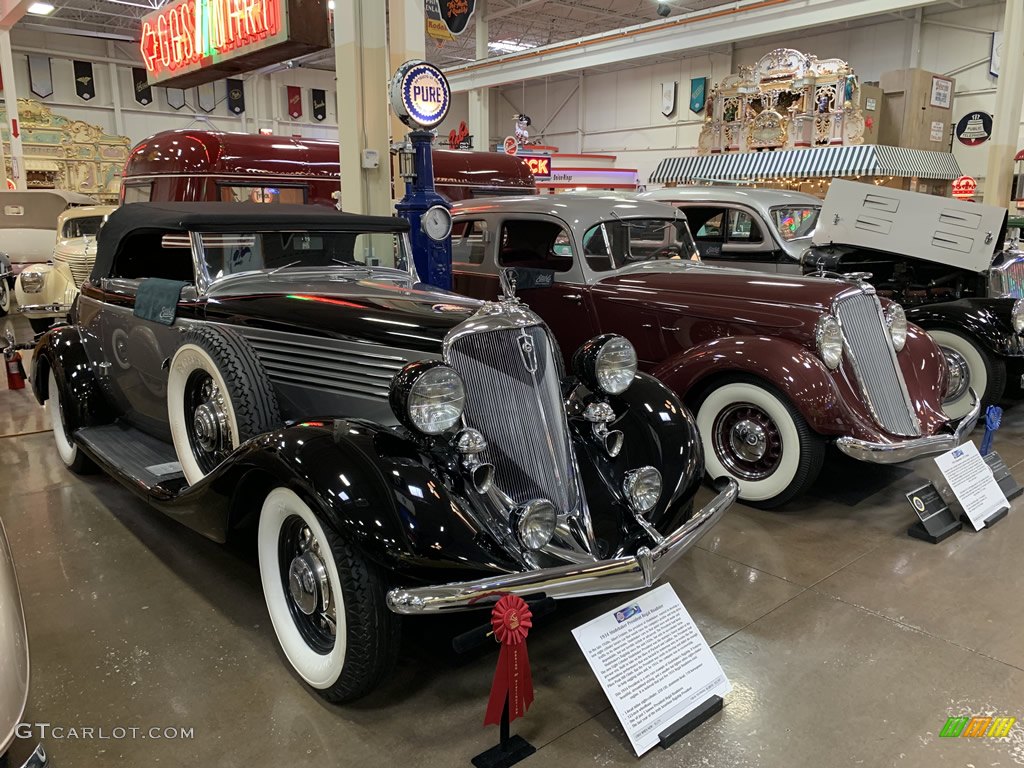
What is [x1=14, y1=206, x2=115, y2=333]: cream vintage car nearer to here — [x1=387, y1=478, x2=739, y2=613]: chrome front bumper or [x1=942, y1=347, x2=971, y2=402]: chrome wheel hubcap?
[x1=387, y1=478, x2=739, y2=613]: chrome front bumper

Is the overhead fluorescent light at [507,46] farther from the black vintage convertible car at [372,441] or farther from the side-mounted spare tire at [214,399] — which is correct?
the side-mounted spare tire at [214,399]

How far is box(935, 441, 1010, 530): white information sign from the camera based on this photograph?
12.2ft

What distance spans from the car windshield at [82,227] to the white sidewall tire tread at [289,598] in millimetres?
8614

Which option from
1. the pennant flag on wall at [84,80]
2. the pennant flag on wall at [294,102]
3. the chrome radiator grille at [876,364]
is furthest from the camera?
the pennant flag on wall at [294,102]

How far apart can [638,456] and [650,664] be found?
2.80 ft

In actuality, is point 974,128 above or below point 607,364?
above

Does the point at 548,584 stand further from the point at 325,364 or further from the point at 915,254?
the point at 915,254

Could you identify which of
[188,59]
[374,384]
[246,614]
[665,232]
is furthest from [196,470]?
[188,59]

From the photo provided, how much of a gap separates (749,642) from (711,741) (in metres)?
0.61

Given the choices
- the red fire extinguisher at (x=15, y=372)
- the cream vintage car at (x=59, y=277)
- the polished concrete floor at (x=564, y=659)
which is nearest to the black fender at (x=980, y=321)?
the polished concrete floor at (x=564, y=659)

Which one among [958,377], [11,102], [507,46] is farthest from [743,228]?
[507,46]

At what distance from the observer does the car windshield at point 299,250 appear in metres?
3.53

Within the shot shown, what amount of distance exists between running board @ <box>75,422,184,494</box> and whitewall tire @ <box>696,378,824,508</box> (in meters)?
2.74

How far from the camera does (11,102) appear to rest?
13.8 m
